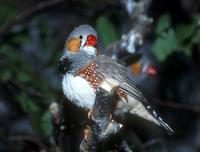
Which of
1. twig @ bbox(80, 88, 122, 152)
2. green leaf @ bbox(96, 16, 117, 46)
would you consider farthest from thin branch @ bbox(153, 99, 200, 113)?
twig @ bbox(80, 88, 122, 152)

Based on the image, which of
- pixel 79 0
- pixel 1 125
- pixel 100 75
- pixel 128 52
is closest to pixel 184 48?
pixel 128 52

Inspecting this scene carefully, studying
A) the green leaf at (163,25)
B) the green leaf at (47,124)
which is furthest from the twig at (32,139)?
the green leaf at (163,25)

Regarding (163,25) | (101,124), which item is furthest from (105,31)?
(101,124)

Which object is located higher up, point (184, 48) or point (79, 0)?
point (79, 0)

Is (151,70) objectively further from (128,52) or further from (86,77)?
(86,77)

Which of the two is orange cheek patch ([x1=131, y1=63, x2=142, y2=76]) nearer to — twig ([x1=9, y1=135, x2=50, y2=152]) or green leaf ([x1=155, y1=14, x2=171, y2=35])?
green leaf ([x1=155, y1=14, x2=171, y2=35])

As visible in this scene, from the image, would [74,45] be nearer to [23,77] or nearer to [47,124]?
[47,124]
